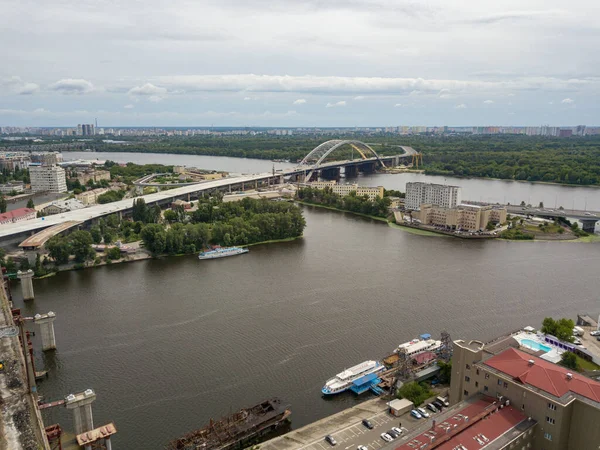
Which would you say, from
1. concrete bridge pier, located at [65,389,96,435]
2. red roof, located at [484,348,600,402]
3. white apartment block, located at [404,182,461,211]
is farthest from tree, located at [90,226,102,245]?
white apartment block, located at [404,182,461,211]

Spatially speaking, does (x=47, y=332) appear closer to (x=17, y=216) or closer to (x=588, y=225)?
(x=17, y=216)

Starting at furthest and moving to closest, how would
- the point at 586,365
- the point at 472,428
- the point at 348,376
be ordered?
the point at 586,365, the point at 348,376, the point at 472,428

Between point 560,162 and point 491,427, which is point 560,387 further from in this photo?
point 560,162

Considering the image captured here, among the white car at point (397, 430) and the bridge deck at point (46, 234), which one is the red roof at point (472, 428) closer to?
the white car at point (397, 430)

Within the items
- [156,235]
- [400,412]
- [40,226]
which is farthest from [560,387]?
[40,226]

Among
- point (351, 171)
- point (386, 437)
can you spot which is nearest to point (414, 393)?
point (386, 437)

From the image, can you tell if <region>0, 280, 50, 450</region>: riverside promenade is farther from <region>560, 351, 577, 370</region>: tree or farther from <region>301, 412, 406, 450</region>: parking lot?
<region>560, 351, 577, 370</region>: tree

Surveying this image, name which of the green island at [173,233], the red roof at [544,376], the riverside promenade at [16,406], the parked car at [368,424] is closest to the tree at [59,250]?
the green island at [173,233]
